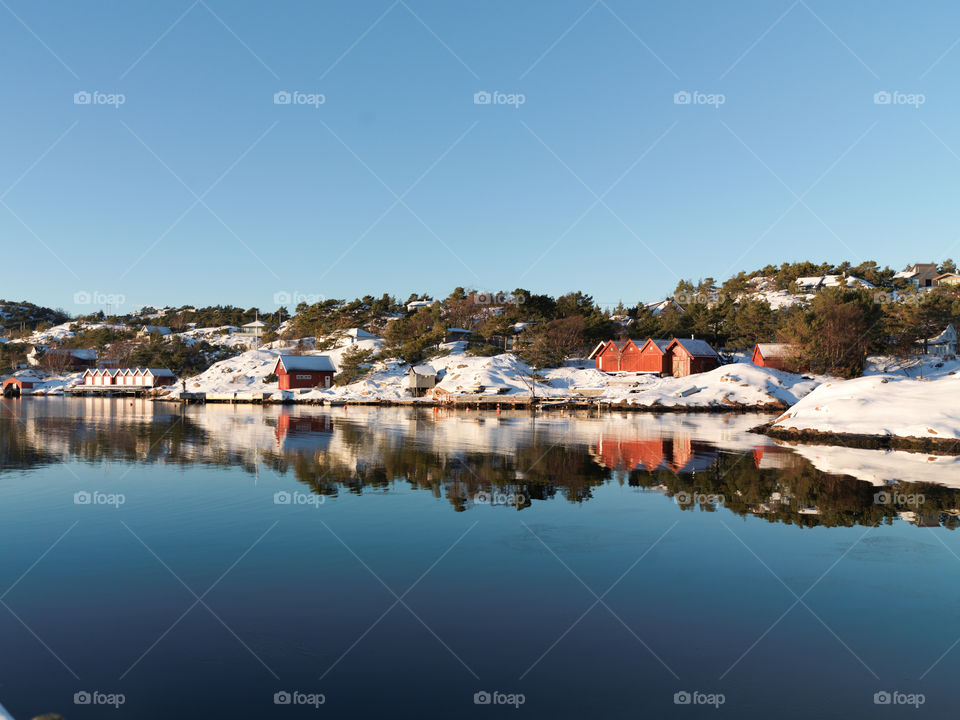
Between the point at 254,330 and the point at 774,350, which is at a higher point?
the point at 254,330

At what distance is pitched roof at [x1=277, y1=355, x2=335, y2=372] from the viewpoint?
332 feet

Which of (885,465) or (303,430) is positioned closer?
(885,465)

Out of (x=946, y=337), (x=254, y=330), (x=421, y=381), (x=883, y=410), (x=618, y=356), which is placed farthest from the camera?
(x=254, y=330)

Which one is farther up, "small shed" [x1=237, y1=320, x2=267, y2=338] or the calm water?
"small shed" [x1=237, y1=320, x2=267, y2=338]

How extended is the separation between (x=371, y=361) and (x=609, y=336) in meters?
38.5

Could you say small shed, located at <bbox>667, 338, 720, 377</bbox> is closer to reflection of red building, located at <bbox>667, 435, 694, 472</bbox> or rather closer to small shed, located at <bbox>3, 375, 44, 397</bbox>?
reflection of red building, located at <bbox>667, 435, 694, 472</bbox>

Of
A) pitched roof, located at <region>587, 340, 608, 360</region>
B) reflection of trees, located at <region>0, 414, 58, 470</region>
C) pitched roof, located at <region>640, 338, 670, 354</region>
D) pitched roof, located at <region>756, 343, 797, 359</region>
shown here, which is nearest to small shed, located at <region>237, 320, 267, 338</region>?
pitched roof, located at <region>587, 340, 608, 360</region>

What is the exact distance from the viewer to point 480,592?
13.4m

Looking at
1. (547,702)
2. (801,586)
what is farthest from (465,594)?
(801,586)

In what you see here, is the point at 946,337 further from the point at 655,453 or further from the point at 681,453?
the point at 655,453

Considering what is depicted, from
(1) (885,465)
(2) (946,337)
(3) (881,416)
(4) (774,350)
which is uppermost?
(2) (946,337)

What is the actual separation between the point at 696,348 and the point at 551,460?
6150 cm

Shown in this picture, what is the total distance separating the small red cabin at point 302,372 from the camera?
101m

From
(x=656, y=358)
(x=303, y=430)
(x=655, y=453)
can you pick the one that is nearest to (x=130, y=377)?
(x=303, y=430)
